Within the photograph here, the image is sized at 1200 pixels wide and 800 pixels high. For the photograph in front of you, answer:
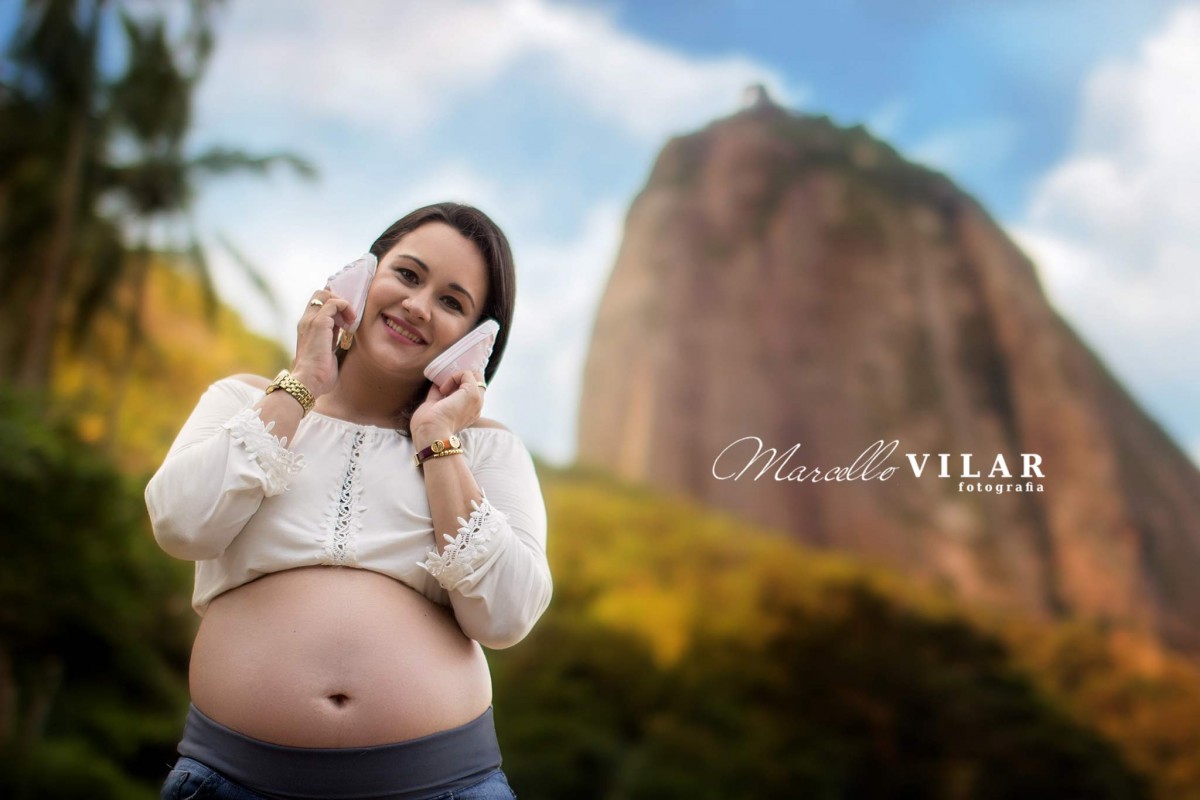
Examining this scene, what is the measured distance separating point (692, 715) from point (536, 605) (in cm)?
1397

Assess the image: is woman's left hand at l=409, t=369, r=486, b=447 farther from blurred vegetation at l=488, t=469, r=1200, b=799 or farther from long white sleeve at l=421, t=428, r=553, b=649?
blurred vegetation at l=488, t=469, r=1200, b=799

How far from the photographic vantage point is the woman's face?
1.46 metres

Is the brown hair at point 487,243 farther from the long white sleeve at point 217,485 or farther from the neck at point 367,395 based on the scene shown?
the long white sleeve at point 217,485

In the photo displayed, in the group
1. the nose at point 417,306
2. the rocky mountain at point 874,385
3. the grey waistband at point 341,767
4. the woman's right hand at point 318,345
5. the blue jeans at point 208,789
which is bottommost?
the blue jeans at point 208,789

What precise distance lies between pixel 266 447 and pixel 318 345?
0.61ft

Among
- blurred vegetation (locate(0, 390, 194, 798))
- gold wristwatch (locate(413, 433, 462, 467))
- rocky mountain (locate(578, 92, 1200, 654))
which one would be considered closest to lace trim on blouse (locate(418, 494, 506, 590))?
gold wristwatch (locate(413, 433, 462, 467))

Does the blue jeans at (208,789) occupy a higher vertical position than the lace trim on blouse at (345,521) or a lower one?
lower

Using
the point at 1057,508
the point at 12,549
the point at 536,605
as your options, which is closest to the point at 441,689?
the point at 536,605

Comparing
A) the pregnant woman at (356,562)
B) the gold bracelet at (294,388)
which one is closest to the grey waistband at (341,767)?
the pregnant woman at (356,562)

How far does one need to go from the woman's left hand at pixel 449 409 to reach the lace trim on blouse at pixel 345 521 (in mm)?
106

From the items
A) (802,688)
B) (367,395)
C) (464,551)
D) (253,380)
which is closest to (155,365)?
(802,688)

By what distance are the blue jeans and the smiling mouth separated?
2.02ft

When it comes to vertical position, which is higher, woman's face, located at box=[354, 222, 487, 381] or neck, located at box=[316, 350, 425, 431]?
woman's face, located at box=[354, 222, 487, 381]

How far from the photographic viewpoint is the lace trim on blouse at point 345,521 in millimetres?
1347
